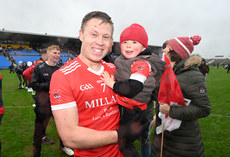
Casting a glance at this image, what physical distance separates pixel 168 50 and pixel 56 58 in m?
2.81

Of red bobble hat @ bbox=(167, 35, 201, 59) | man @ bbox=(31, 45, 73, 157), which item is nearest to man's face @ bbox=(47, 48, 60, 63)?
man @ bbox=(31, 45, 73, 157)

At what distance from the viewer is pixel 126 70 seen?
168 centimetres

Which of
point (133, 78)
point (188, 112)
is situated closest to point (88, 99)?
point (133, 78)

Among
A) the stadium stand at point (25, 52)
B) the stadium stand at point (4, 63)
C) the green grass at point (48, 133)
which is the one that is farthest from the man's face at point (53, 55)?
the stadium stand at point (25, 52)

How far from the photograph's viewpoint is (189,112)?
186 centimetres

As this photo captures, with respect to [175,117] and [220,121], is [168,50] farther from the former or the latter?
[220,121]

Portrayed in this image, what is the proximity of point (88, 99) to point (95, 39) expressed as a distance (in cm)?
57

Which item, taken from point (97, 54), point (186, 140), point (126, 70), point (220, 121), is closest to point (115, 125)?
point (126, 70)

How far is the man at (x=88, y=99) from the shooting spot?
1151 millimetres

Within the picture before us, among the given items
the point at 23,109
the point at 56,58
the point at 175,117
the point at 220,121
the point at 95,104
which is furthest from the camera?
the point at 23,109

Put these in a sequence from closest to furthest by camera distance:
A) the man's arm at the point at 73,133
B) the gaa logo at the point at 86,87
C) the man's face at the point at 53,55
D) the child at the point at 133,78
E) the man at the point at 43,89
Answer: the man's arm at the point at 73,133, the gaa logo at the point at 86,87, the child at the point at 133,78, the man at the point at 43,89, the man's face at the point at 53,55

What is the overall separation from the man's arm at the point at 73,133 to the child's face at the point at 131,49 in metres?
0.99

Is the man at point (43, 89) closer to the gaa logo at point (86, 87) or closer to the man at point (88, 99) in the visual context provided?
the man at point (88, 99)

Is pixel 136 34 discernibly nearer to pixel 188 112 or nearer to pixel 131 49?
pixel 131 49
